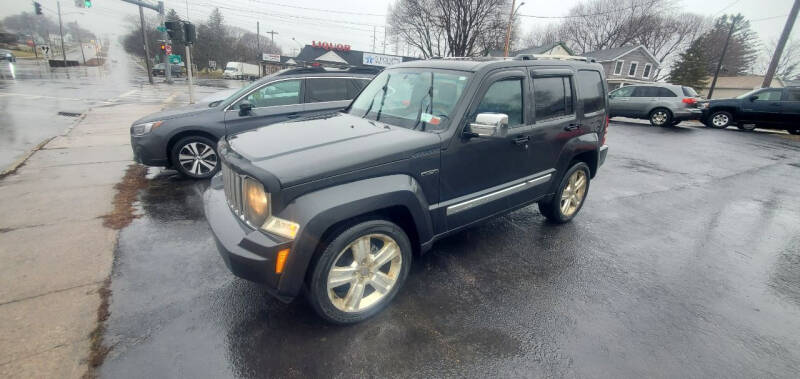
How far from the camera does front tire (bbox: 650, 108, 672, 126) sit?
1448 centimetres

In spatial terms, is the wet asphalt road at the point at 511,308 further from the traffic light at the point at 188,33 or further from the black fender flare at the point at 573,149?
the traffic light at the point at 188,33

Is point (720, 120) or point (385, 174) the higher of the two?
point (720, 120)

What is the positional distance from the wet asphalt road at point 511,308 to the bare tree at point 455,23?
39121 mm

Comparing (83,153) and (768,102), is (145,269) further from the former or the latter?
(768,102)

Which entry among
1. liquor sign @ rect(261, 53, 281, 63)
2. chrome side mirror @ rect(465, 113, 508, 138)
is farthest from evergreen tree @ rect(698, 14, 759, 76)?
chrome side mirror @ rect(465, 113, 508, 138)

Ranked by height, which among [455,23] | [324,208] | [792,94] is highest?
[455,23]

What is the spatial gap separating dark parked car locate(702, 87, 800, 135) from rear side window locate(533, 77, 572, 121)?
15.4 m

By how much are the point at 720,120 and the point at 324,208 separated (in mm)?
18989

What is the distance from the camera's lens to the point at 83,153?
22.8 feet

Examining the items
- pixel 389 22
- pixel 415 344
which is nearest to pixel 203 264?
pixel 415 344

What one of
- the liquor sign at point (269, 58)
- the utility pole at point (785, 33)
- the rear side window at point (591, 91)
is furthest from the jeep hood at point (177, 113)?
the liquor sign at point (269, 58)

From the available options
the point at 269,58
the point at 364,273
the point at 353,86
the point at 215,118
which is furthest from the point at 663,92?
the point at 269,58

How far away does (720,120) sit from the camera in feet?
49.0

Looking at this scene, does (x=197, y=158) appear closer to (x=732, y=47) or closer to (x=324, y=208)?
(x=324, y=208)
